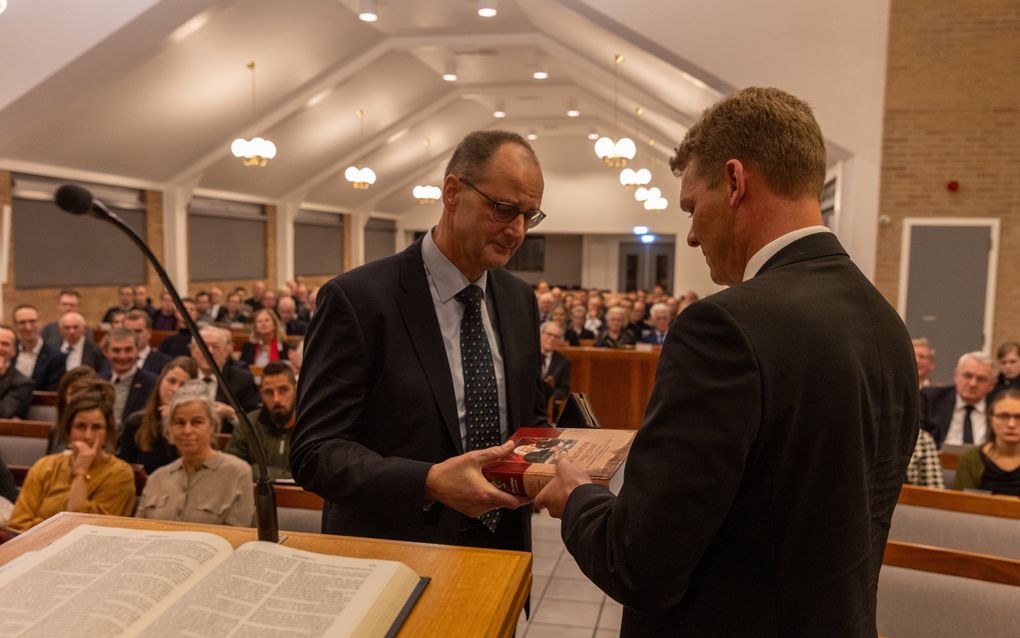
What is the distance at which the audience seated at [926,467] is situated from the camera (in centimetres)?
355

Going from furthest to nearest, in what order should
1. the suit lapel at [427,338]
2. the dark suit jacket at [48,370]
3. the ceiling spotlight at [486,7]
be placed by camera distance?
the ceiling spotlight at [486,7]
the dark suit jacket at [48,370]
the suit lapel at [427,338]

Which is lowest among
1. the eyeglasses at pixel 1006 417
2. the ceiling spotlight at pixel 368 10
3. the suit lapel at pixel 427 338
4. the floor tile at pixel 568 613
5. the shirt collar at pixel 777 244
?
the floor tile at pixel 568 613

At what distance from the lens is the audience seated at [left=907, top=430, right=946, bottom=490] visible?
355 cm

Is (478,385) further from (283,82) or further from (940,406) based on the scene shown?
(283,82)

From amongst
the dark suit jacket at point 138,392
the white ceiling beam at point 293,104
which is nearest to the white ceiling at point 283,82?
the white ceiling beam at point 293,104

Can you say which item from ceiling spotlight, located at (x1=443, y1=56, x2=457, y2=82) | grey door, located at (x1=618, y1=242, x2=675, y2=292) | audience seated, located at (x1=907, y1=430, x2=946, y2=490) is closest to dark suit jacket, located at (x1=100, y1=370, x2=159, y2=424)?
audience seated, located at (x1=907, y1=430, x2=946, y2=490)

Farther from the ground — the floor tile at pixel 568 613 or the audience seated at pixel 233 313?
A: the audience seated at pixel 233 313

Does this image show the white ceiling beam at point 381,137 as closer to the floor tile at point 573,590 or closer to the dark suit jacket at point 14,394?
the dark suit jacket at point 14,394

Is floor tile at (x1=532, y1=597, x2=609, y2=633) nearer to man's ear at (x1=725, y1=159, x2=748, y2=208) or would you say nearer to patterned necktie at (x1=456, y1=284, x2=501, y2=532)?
patterned necktie at (x1=456, y1=284, x2=501, y2=532)

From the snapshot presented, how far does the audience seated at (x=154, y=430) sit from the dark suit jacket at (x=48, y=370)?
6.76 ft

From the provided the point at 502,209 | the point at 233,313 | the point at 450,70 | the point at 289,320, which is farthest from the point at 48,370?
the point at 450,70

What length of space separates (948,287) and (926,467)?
451cm

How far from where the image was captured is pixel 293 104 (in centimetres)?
1101

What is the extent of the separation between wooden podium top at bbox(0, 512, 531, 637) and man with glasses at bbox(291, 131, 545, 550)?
208 mm
